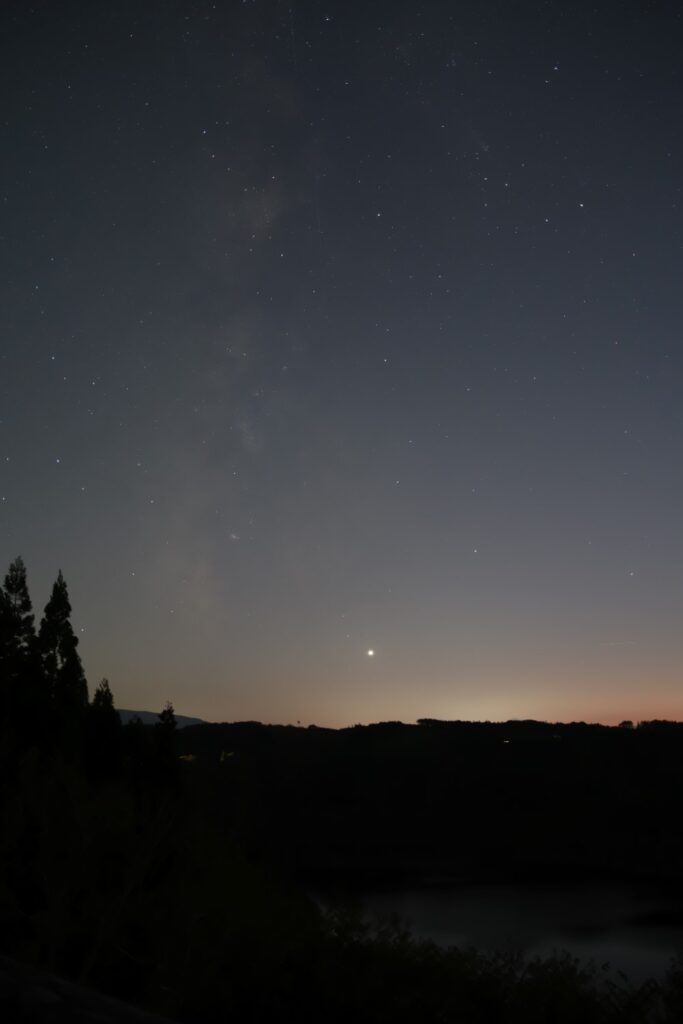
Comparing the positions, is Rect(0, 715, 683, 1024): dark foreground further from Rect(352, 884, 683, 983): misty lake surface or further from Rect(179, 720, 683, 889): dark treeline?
Rect(179, 720, 683, 889): dark treeline

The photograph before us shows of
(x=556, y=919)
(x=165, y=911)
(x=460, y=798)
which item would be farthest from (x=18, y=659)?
(x=460, y=798)

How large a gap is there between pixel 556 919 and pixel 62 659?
126ft

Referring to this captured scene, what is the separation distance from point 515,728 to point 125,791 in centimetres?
7692

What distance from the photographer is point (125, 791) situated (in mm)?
24344

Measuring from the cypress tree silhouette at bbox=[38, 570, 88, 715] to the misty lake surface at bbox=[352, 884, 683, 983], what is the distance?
2088 centimetres

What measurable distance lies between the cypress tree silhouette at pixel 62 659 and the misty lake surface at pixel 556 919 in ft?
68.5

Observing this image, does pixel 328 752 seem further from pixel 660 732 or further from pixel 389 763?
pixel 660 732

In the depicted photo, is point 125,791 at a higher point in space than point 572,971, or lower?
higher

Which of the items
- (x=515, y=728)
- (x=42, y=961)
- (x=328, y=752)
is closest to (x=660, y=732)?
(x=515, y=728)

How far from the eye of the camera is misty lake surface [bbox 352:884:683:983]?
4197cm

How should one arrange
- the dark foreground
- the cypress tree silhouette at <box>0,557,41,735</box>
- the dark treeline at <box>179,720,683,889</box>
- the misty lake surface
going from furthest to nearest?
the dark treeline at <box>179,720,683,889</box>
the misty lake surface
the cypress tree silhouette at <box>0,557,41,735</box>
the dark foreground

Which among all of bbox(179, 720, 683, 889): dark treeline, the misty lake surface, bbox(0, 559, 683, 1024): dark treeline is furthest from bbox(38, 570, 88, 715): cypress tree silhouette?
bbox(179, 720, 683, 889): dark treeline

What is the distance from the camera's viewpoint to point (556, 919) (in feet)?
164

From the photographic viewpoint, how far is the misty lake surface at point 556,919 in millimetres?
41969
